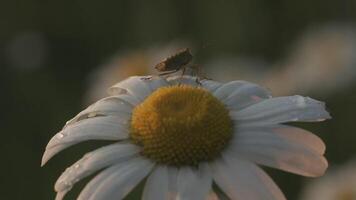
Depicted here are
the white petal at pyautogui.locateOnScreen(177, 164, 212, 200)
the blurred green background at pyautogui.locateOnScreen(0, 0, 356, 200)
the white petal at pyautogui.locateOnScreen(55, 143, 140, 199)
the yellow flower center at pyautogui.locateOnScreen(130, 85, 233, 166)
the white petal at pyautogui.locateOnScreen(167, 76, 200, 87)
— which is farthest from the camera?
the blurred green background at pyautogui.locateOnScreen(0, 0, 356, 200)

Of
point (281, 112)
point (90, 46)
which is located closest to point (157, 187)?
point (281, 112)

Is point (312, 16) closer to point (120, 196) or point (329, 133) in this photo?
point (329, 133)

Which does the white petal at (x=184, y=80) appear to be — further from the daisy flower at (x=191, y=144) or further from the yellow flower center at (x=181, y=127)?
the yellow flower center at (x=181, y=127)

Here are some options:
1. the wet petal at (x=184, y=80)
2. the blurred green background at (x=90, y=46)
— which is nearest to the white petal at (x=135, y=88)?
the wet petal at (x=184, y=80)

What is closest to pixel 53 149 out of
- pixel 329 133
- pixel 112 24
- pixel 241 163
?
pixel 241 163

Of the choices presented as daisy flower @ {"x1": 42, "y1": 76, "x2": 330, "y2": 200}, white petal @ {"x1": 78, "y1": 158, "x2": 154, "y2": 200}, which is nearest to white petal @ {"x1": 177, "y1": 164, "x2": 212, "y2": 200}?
daisy flower @ {"x1": 42, "y1": 76, "x2": 330, "y2": 200}

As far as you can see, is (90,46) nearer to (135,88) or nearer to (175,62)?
(135,88)

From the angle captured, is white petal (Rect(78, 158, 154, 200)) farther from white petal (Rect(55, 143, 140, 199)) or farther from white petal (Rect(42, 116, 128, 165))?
white petal (Rect(42, 116, 128, 165))

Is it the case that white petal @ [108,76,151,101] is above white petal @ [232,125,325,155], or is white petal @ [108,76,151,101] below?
above
